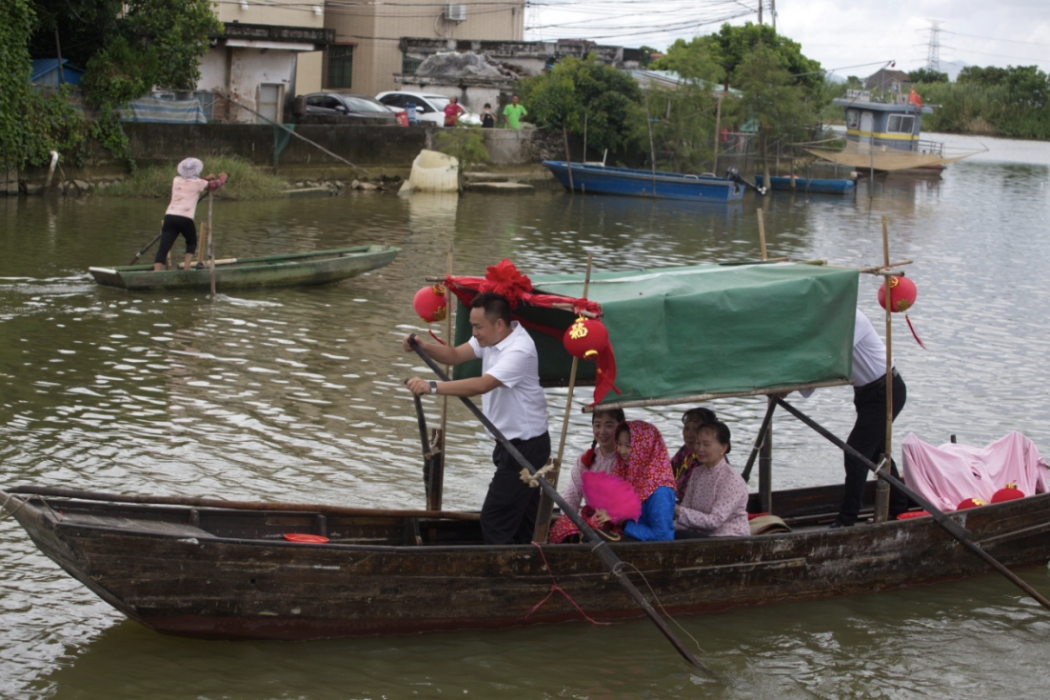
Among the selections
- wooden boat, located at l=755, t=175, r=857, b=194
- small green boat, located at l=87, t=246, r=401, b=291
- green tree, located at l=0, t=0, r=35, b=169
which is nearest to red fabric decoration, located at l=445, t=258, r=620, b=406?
small green boat, located at l=87, t=246, r=401, b=291

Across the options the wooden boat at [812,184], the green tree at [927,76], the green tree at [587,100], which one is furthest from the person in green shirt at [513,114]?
the green tree at [927,76]

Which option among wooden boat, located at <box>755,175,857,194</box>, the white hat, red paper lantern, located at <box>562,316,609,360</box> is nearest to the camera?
red paper lantern, located at <box>562,316,609,360</box>

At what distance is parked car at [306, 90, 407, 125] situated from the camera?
31878mm

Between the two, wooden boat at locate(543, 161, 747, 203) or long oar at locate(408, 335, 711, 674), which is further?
wooden boat at locate(543, 161, 747, 203)

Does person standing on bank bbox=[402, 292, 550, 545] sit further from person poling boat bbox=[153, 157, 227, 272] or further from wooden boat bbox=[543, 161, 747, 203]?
wooden boat bbox=[543, 161, 747, 203]

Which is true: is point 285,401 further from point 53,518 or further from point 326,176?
point 326,176

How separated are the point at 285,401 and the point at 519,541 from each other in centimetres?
448

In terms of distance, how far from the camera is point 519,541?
675cm

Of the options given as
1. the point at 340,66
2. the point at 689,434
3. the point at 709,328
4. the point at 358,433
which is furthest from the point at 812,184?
the point at 709,328

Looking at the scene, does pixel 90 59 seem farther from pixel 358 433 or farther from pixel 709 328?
pixel 709 328

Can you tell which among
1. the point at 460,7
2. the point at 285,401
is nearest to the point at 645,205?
the point at 460,7

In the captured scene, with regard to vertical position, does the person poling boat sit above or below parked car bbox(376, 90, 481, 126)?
below

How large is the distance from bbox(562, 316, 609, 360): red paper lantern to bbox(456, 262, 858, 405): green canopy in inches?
14.4

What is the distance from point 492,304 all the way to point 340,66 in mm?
36034
